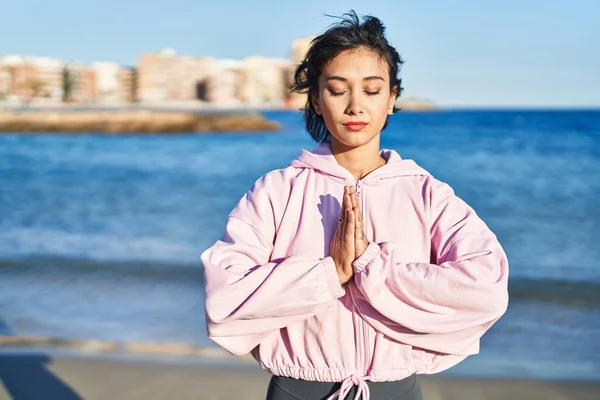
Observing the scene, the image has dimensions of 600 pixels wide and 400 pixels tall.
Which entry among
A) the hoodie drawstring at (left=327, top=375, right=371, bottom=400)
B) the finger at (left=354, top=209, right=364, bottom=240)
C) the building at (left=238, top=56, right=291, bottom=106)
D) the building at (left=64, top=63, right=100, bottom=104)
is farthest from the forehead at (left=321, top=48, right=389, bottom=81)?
the building at (left=64, top=63, right=100, bottom=104)

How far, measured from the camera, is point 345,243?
160 centimetres

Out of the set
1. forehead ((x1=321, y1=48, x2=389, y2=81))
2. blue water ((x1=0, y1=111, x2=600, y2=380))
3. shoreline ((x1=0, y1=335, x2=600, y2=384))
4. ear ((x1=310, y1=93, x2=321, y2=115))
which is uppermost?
forehead ((x1=321, y1=48, x2=389, y2=81))

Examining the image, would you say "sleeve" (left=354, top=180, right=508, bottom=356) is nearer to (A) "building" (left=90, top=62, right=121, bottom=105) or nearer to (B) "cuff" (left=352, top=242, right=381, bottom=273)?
(B) "cuff" (left=352, top=242, right=381, bottom=273)

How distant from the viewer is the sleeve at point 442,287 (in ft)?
5.33

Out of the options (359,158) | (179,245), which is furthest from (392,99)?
(179,245)

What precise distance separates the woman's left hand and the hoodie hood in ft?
0.60

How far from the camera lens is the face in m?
1.75

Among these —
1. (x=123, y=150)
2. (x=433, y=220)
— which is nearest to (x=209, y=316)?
(x=433, y=220)

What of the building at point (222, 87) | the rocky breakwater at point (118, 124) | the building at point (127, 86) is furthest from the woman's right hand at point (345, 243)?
the building at point (127, 86)

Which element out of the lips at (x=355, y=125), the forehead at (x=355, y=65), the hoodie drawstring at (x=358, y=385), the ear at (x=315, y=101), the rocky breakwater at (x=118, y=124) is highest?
the forehead at (x=355, y=65)

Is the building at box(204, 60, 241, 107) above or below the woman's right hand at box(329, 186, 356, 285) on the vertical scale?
below

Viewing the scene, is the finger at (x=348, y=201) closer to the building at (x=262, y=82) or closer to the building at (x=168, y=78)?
the building at (x=262, y=82)

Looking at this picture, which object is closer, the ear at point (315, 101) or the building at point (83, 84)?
the ear at point (315, 101)

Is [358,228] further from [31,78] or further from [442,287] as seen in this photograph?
[31,78]
